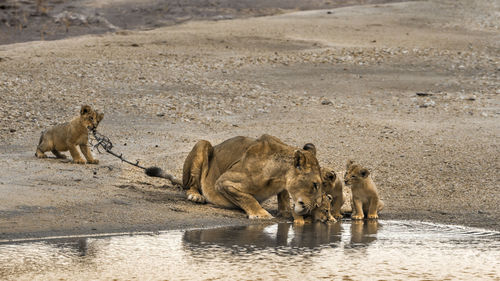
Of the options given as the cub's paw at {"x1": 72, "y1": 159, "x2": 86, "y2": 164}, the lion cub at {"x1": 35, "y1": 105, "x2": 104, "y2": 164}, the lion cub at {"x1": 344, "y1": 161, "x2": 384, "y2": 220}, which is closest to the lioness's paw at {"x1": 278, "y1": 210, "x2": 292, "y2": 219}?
the lion cub at {"x1": 344, "y1": 161, "x2": 384, "y2": 220}

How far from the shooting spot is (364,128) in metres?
14.1

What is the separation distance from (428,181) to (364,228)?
8.82ft

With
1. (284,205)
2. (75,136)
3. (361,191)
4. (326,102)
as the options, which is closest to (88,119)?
(75,136)

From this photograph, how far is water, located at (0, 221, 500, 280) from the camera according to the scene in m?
5.85

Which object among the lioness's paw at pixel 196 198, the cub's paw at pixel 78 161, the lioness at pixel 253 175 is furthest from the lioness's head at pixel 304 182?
the cub's paw at pixel 78 161

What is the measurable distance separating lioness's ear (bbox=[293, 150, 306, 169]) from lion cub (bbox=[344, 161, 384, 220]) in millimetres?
830

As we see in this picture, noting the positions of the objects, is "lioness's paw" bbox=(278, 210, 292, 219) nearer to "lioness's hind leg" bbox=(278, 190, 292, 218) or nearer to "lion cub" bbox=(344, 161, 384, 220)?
"lioness's hind leg" bbox=(278, 190, 292, 218)

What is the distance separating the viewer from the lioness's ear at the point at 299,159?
805 centimetres

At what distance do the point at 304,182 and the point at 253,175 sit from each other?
2.24ft

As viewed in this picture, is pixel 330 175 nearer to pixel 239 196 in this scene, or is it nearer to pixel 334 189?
pixel 334 189

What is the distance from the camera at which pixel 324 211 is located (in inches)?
331

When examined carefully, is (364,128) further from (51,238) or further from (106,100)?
(51,238)

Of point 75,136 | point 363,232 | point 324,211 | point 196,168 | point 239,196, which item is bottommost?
point 363,232

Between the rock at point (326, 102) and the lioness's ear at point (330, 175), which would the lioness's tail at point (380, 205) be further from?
the rock at point (326, 102)
